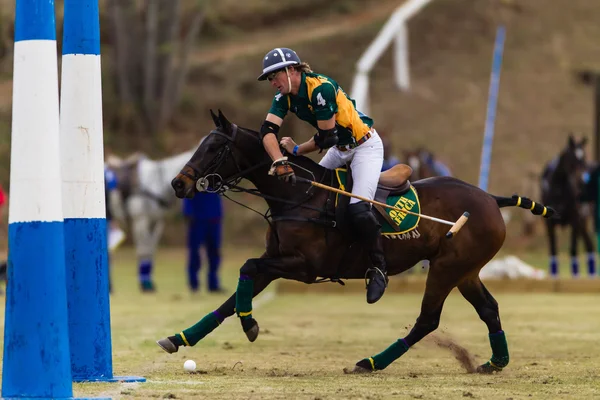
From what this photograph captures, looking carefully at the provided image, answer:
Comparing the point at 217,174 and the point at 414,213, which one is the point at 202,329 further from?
the point at 414,213

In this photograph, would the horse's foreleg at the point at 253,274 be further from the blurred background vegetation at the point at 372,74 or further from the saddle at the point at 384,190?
the blurred background vegetation at the point at 372,74

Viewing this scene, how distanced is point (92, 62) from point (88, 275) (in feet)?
5.06

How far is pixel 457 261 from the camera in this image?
11891mm

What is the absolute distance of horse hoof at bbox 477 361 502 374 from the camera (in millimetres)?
11727

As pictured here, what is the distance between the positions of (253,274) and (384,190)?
140cm

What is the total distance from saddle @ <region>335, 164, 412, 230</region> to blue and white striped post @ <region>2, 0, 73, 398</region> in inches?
140

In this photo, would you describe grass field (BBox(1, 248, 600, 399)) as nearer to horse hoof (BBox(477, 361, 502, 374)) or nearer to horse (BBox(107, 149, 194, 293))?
horse hoof (BBox(477, 361, 502, 374))

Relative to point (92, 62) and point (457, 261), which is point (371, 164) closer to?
point (457, 261)

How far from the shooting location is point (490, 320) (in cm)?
1204

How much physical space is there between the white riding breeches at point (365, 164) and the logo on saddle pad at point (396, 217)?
13 cm

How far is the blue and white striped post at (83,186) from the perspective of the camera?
390 inches

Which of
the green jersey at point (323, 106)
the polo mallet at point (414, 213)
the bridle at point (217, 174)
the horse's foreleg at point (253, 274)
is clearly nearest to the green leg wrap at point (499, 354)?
the polo mallet at point (414, 213)

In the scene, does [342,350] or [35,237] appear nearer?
[35,237]

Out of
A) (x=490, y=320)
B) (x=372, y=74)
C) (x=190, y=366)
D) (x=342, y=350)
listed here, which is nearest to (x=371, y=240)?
(x=490, y=320)
